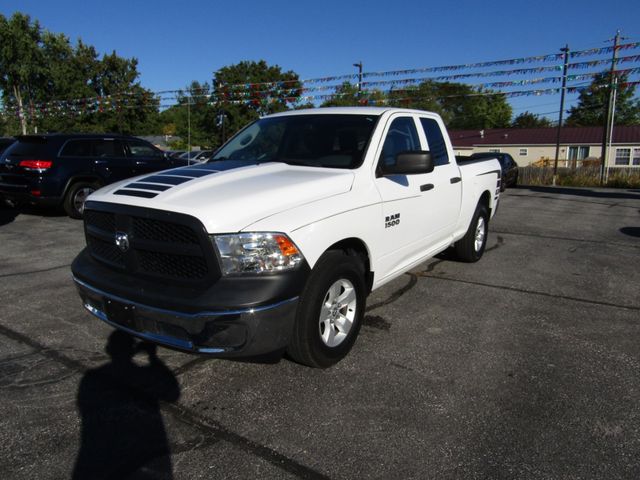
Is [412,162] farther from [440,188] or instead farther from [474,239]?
[474,239]

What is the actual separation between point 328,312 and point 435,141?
8.83 ft

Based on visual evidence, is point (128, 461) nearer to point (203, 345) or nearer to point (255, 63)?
point (203, 345)

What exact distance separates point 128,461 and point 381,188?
250 centimetres

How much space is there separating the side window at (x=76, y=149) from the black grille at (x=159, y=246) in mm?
7406

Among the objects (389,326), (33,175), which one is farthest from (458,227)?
(33,175)

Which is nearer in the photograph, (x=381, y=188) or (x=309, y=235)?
(x=309, y=235)

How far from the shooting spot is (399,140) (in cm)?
432

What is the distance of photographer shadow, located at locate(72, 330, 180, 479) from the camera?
2.36m

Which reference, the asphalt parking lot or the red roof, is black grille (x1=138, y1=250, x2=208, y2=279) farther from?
the red roof

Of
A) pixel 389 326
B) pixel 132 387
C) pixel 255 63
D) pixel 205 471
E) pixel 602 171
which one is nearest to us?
pixel 205 471

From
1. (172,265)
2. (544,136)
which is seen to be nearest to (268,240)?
(172,265)

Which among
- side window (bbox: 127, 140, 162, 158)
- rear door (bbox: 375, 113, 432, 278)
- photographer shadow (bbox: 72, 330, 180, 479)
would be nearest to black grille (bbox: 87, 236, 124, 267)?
photographer shadow (bbox: 72, 330, 180, 479)

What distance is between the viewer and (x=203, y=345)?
2699 millimetres

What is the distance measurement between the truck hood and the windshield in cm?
26
